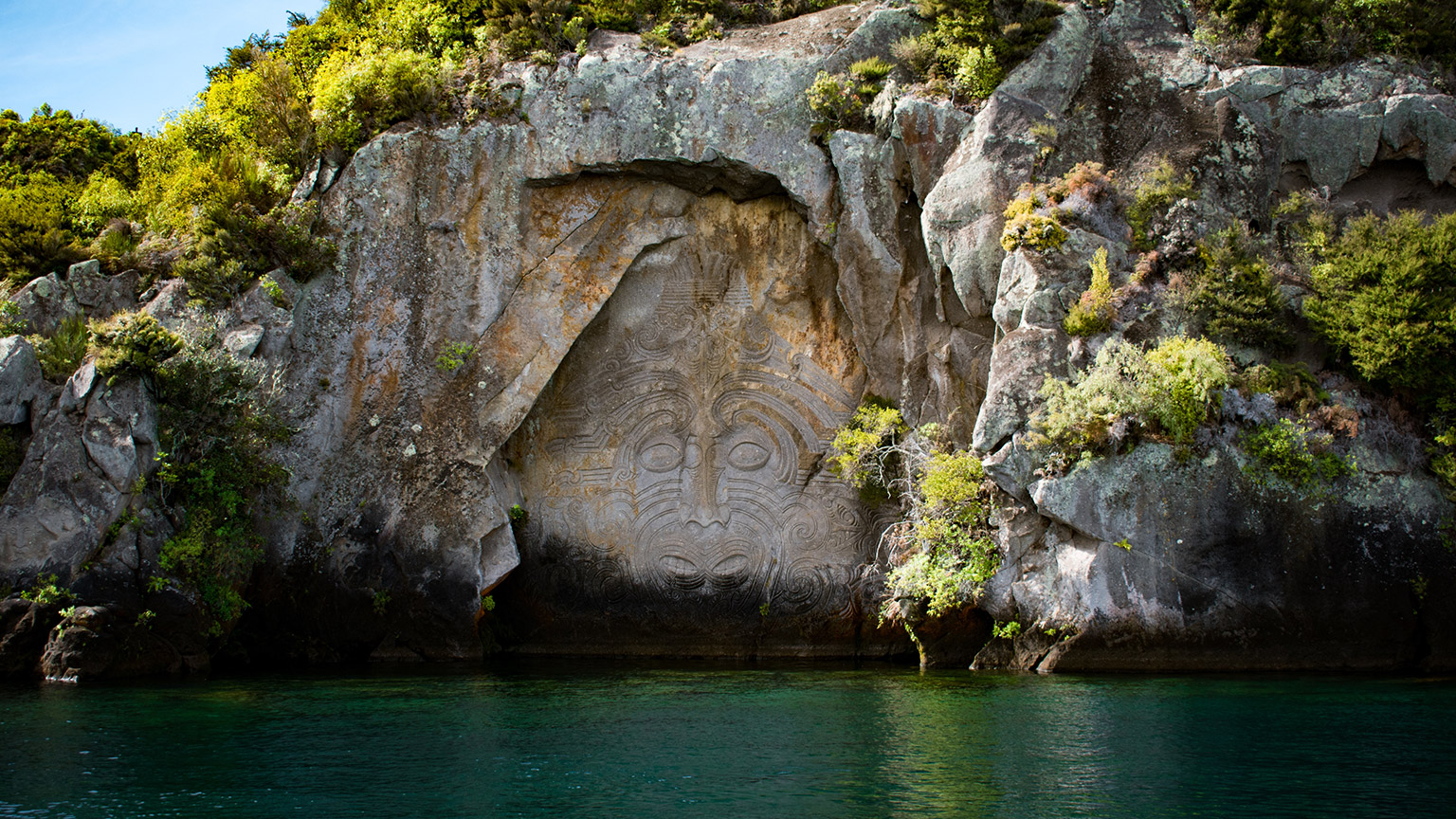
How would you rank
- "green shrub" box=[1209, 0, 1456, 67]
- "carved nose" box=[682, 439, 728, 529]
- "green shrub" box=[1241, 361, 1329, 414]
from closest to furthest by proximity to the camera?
"green shrub" box=[1241, 361, 1329, 414]
"green shrub" box=[1209, 0, 1456, 67]
"carved nose" box=[682, 439, 728, 529]

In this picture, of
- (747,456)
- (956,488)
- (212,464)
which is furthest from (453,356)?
(956,488)

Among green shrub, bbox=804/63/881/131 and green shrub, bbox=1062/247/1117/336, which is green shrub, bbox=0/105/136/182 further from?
green shrub, bbox=1062/247/1117/336

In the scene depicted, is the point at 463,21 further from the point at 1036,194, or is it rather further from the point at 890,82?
the point at 1036,194

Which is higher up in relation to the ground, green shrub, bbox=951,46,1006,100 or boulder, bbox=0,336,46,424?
green shrub, bbox=951,46,1006,100

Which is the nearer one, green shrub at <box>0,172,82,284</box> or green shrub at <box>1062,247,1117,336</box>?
green shrub at <box>1062,247,1117,336</box>

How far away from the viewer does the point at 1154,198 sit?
57.7 ft

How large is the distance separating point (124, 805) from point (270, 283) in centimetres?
1203

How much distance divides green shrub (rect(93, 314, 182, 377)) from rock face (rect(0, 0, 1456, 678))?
1.34 feet

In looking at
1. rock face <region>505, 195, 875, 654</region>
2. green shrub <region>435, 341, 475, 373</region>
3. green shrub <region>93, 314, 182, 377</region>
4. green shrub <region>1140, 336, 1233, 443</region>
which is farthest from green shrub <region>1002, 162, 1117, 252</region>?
green shrub <region>93, 314, 182, 377</region>

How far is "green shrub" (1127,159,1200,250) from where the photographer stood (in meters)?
17.6

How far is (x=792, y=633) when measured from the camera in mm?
20203

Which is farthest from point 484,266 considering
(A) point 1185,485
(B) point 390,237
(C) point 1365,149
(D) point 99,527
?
(C) point 1365,149

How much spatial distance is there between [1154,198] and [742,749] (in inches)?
467

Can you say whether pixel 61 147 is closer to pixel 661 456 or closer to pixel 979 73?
pixel 661 456
